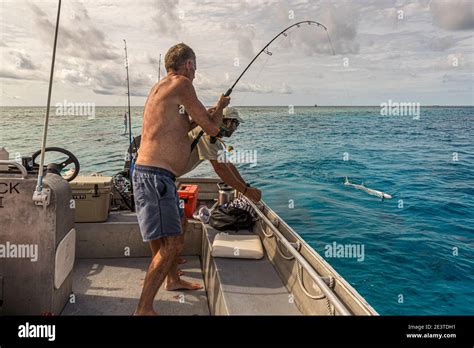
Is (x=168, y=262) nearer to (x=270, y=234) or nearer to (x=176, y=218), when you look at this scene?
(x=176, y=218)

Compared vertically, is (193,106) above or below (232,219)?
above

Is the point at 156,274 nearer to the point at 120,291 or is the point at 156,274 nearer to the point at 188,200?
the point at 120,291

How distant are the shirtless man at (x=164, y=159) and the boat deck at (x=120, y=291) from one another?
2.13 feet

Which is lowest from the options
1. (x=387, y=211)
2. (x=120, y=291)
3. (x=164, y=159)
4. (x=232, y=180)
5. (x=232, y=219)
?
(x=387, y=211)

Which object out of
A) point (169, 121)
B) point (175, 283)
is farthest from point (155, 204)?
point (175, 283)

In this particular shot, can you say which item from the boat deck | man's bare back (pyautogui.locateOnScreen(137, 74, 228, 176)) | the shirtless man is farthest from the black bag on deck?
man's bare back (pyautogui.locateOnScreen(137, 74, 228, 176))

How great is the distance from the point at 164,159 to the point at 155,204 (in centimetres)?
32

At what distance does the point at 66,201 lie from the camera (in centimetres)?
292

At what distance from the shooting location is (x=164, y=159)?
2.77m

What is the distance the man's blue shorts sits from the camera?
272 centimetres

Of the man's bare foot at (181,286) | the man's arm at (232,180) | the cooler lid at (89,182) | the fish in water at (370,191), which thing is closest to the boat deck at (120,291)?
the man's bare foot at (181,286)

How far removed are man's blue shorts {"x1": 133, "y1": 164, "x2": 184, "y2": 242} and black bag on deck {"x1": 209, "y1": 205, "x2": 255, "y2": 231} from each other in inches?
59.5
